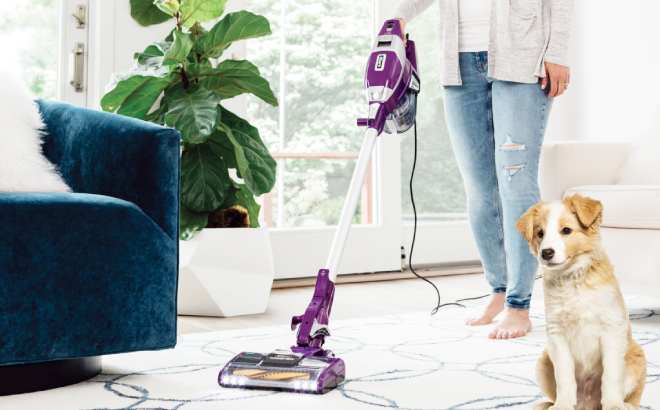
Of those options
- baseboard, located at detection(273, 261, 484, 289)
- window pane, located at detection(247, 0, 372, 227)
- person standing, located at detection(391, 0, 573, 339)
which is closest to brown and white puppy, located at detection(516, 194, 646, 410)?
person standing, located at detection(391, 0, 573, 339)

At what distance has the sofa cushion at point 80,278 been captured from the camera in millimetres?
1095

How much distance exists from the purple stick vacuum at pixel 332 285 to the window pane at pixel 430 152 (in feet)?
6.23

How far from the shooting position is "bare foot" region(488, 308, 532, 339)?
173 centimetres

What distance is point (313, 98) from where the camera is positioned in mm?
3191

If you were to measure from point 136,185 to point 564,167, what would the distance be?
162 cm

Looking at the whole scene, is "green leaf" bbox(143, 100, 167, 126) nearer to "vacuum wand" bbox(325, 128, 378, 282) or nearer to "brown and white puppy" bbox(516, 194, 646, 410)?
"vacuum wand" bbox(325, 128, 378, 282)

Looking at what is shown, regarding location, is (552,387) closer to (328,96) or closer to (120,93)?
(120,93)

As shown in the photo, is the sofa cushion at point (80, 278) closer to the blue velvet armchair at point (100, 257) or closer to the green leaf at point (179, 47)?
the blue velvet armchair at point (100, 257)

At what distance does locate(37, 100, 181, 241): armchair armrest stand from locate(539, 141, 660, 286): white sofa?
4.68ft

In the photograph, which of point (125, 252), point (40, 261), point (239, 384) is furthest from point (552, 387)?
point (40, 261)

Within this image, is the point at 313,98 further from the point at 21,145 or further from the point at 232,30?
the point at 21,145

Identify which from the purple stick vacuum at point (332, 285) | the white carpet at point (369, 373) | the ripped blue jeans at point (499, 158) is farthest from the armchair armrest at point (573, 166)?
the purple stick vacuum at point (332, 285)

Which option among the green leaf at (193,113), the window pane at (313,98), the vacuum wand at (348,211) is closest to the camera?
the vacuum wand at (348,211)

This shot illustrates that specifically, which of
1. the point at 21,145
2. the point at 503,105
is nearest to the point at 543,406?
the point at 503,105
